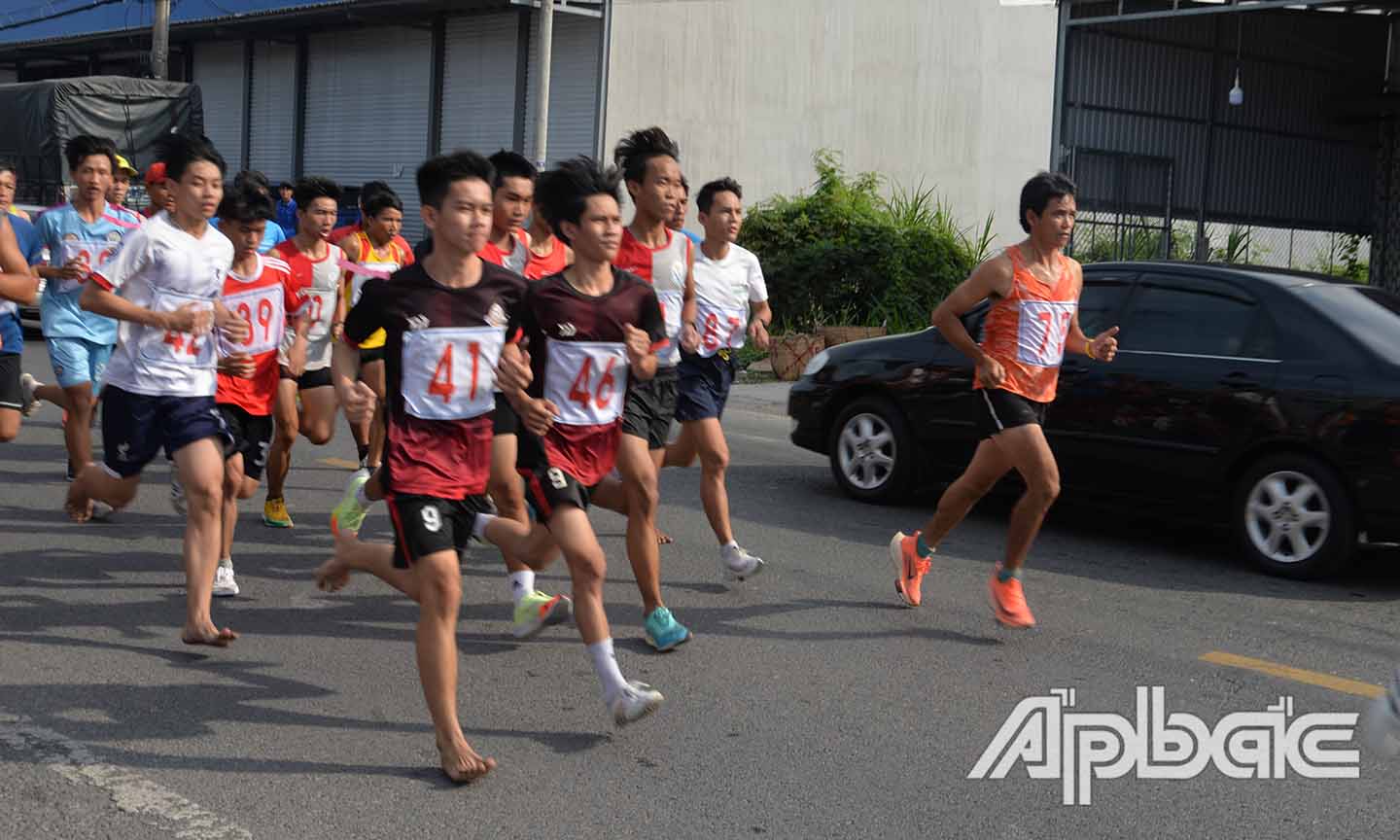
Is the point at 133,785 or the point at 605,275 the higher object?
the point at 605,275

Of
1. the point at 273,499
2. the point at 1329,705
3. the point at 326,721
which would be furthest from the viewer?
the point at 273,499

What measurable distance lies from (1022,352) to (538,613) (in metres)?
2.35

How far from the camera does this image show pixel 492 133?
25688 mm

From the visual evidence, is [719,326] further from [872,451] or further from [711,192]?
[872,451]

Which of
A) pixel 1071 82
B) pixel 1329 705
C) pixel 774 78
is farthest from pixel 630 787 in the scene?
pixel 774 78

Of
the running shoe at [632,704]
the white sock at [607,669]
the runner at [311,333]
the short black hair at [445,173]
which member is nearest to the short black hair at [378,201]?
the runner at [311,333]

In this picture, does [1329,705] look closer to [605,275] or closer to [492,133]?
[605,275]

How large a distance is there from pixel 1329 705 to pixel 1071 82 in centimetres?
1712

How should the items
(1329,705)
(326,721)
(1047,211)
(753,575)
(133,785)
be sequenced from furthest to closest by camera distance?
(753,575)
(1047,211)
(1329,705)
(326,721)
(133,785)

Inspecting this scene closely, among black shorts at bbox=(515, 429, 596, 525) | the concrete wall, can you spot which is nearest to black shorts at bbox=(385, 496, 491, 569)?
black shorts at bbox=(515, 429, 596, 525)

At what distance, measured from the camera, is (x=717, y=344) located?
7355 mm

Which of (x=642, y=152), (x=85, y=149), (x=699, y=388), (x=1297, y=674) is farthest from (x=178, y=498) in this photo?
(x=1297, y=674)

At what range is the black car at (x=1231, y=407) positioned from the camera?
7.63 meters

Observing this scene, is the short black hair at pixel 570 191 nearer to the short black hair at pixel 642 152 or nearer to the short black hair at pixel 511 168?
the short black hair at pixel 642 152
